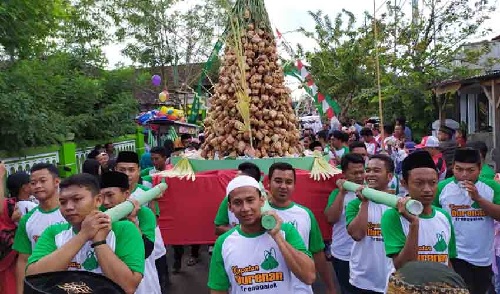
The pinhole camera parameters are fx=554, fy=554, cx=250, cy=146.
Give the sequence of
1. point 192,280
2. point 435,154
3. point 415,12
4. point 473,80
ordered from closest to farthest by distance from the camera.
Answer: point 192,280
point 435,154
point 473,80
point 415,12

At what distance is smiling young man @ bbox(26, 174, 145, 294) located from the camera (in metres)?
2.60

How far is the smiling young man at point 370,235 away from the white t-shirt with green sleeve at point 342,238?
47 cm

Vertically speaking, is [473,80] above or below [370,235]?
above

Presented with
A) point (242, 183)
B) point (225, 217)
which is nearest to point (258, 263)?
point (242, 183)

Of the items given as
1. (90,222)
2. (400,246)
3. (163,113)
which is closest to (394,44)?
(163,113)

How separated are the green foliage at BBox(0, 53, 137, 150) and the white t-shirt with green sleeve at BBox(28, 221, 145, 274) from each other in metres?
5.25

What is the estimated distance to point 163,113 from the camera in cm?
1780

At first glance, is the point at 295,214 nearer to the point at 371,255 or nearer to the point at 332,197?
the point at 371,255

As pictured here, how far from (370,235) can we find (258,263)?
4.92ft

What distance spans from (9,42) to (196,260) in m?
4.29

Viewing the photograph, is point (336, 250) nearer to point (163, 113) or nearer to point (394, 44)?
point (394, 44)

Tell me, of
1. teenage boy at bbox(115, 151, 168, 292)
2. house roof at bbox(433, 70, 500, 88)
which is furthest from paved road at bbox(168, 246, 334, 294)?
house roof at bbox(433, 70, 500, 88)

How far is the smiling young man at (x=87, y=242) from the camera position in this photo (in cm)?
260

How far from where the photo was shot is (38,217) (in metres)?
4.14
